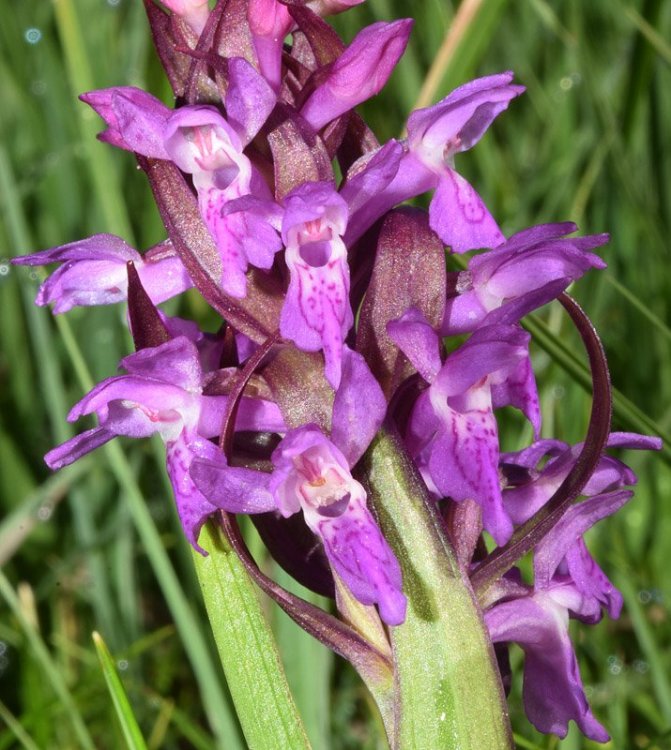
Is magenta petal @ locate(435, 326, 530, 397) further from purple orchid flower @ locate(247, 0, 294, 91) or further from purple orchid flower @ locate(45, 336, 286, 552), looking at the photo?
purple orchid flower @ locate(247, 0, 294, 91)

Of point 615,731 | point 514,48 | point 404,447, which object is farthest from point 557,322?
point 514,48

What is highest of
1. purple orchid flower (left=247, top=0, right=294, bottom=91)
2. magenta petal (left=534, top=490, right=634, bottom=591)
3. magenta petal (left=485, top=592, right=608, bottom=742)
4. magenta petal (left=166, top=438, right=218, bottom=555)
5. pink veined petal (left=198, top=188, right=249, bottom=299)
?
purple orchid flower (left=247, top=0, right=294, bottom=91)

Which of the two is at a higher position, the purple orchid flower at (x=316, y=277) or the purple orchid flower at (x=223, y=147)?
the purple orchid flower at (x=223, y=147)

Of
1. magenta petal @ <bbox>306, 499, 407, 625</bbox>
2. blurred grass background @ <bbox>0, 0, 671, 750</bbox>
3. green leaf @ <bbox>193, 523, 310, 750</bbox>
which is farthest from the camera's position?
blurred grass background @ <bbox>0, 0, 671, 750</bbox>

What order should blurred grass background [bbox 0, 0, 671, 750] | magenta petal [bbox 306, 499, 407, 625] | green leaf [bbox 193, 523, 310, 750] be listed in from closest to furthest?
magenta petal [bbox 306, 499, 407, 625]
green leaf [bbox 193, 523, 310, 750]
blurred grass background [bbox 0, 0, 671, 750]

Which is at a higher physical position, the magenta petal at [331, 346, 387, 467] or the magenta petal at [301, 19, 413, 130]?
the magenta petal at [301, 19, 413, 130]

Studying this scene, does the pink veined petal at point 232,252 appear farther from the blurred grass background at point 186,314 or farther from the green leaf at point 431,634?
the blurred grass background at point 186,314

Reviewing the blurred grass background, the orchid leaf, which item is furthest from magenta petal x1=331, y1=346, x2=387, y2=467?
the blurred grass background

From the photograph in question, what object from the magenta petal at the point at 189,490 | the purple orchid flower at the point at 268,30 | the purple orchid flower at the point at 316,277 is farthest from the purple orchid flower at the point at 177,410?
the purple orchid flower at the point at 268,30
